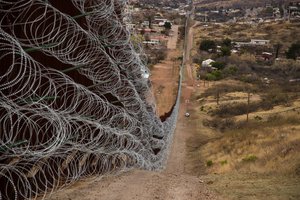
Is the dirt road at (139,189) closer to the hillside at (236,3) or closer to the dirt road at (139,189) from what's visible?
the dirt road at (139,189)

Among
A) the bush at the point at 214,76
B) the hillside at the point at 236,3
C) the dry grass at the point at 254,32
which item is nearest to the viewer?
the bush at the point at 214,76

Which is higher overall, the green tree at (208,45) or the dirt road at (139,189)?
the dirt road at (139,189)

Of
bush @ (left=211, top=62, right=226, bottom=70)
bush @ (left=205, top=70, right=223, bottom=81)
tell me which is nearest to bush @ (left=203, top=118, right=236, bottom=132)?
bush @ (left=205, top=70, right=223, bottom=81)

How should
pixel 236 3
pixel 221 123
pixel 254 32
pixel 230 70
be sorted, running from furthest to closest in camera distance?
pixel 236 3 → pixel 254 32 → pixel 230 70 → pixel 221 123

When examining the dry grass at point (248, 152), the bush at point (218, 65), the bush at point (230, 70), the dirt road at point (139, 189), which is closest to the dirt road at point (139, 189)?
the dirt road at point (139, 189)

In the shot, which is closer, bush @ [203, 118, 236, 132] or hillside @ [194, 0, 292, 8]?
bush @ [203, 118, 236, 132]

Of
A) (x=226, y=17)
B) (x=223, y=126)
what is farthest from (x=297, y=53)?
(x=226, y=17)

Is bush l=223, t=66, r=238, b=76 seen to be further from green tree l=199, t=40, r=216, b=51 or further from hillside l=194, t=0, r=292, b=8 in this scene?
hillside l=194, t=0, r=292, b=8

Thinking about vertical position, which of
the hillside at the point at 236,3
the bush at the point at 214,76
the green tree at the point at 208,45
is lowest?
the bush at the point at 214,76

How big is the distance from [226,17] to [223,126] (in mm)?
119151

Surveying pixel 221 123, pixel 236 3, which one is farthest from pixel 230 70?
pixel 236 3

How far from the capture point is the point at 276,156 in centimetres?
1525

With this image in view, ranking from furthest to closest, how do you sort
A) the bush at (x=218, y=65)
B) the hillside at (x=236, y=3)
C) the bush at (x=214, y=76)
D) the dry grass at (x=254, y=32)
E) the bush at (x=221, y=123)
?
1. the hillside at (x=236, y=3)
2. the dry grass at (x=254, y=32)
3. the bush at (x=218, y=65)
4. the bush at (x=214, y=76)
5. the bush at (x=221, y=123)

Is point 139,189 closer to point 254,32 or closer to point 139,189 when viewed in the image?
point 139,189
